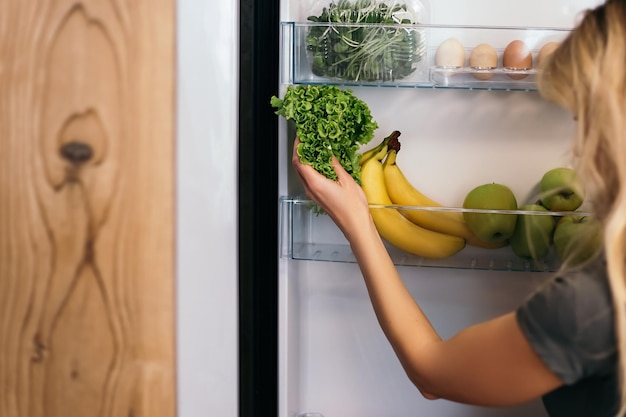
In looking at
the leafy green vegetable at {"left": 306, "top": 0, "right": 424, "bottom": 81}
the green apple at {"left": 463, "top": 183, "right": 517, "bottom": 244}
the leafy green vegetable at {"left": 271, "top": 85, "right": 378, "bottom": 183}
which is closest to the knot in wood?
the leafy green vegetable at {"left": 271, "top": 85, "right": 378, "bottom": 183}

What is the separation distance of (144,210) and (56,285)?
16 centimetres

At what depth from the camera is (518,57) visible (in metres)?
1.10

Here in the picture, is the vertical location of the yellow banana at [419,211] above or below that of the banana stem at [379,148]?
below

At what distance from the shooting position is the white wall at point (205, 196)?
95cm

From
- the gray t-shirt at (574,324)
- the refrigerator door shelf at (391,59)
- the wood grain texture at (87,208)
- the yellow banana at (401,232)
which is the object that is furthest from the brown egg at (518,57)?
the wood grain texture at (87,208)

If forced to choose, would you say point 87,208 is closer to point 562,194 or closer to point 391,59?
point 391,59

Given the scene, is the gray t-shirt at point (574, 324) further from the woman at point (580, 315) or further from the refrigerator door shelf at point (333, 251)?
the refrigerator door shelf at point (333, 251)

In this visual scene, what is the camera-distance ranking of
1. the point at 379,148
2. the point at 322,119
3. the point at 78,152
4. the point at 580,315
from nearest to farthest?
the point at 580,315, the point at 78,152, the point at 322,119, the point at 379,148

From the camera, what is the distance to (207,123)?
975mm

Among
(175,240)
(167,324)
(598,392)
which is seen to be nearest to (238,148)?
(175,240)

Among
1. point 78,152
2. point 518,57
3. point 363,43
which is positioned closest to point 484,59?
point 518,57

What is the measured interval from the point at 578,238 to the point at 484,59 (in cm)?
34

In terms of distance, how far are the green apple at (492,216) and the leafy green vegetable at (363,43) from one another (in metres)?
0.24

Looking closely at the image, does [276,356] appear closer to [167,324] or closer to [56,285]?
[167,324]
